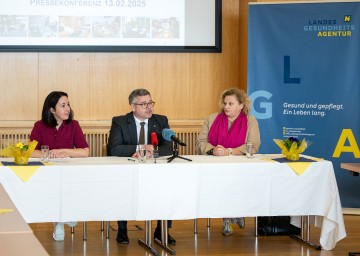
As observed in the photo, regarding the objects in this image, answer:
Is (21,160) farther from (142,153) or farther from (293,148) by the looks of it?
(293,148)

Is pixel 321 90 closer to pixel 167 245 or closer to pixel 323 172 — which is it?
pixel 323 172

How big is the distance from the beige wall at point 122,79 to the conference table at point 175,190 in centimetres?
263

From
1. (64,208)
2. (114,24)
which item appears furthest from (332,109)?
(64,208)

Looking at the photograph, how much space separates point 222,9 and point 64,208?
4.16 meters

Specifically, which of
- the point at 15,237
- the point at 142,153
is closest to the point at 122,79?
the point at 142,153

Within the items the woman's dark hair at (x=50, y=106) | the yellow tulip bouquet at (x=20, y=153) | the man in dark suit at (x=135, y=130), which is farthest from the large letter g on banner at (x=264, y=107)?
the yellow tulip bouquet at (x=20, y=153)

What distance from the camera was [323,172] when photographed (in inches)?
250

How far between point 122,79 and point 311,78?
2205mm

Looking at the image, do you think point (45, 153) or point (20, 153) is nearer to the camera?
point (20, 153)

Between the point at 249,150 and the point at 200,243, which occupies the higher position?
the point at 249,150

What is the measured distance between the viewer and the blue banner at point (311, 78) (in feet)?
27.0

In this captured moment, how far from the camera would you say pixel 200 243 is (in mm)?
6762

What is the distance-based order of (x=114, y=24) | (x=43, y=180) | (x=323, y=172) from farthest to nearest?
(x=114, y=24), (x=323, y=172), (x=43, y=180)

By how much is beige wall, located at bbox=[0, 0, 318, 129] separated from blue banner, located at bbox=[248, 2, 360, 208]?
0.68m
